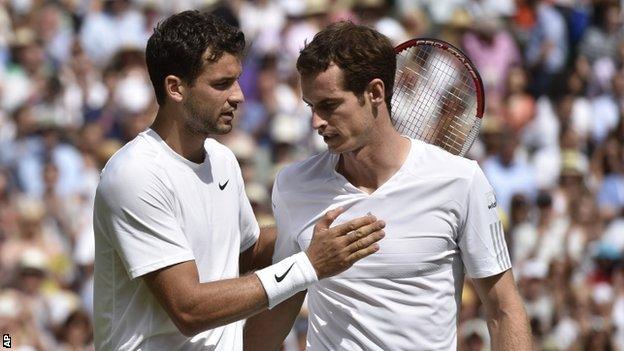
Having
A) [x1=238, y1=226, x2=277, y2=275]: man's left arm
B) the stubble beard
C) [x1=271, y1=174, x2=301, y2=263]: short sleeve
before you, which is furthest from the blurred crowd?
the stubble beard

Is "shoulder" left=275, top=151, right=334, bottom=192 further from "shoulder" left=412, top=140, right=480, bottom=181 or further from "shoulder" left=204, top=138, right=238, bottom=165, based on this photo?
"shoulder" left=412, top=140, right=480, bottom=181

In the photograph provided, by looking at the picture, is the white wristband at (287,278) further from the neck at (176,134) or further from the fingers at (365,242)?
the neck at (176,134)

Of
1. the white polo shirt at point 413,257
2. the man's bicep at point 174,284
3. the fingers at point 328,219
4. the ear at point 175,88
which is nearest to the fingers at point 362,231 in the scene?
the fingers at point 328,219

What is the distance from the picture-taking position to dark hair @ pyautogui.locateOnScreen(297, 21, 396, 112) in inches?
198

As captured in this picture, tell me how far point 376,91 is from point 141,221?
3.14 feet

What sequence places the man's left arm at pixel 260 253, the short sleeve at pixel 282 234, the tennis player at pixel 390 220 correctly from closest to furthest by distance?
the tennis player at pixel 390 220
the short sleeve at pixel 282 234
the man's left arm at pixel 260 253

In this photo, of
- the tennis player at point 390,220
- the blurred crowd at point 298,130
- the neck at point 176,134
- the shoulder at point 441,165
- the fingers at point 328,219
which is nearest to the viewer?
the fingers at point 328,219

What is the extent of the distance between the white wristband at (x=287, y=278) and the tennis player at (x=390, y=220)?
1.09ft

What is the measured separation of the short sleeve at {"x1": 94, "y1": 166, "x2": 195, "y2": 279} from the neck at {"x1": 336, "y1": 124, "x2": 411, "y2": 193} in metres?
0.73

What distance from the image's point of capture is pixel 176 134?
4.96m

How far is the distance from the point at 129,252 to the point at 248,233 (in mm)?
676

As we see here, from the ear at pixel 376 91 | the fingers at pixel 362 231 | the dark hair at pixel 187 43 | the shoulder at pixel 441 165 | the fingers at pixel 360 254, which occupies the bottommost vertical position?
the fingers at pixel 360 254

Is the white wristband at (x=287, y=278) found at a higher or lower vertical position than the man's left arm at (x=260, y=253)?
higher

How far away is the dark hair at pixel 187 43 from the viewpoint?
486 centimetres
